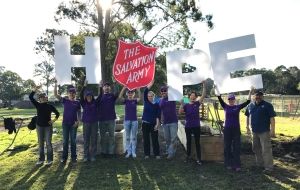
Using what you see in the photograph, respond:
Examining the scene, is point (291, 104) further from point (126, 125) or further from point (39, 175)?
point (39, 175)

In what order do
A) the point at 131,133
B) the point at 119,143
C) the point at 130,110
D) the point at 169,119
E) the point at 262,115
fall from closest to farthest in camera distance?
the point at 262,115 → the point at 169,119 → the point at 130,110 → the point at 131,133 → the point at 119,143

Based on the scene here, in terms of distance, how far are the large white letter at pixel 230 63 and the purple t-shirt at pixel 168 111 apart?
1.28 meters

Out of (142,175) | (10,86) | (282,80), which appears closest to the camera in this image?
(142,175)

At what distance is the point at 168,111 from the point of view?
1026 cm

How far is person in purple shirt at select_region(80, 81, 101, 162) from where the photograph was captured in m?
9.98

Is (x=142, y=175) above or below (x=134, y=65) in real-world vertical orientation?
below

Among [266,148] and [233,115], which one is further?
[233,115]

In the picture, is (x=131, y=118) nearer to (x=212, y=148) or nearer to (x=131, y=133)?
(x=131, y=133)

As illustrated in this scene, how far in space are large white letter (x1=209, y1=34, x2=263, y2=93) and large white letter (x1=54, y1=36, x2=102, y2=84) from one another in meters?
2.90

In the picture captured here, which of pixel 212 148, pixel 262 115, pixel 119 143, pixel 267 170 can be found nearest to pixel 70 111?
pixel 119 143

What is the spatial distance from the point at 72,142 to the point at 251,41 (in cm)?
484

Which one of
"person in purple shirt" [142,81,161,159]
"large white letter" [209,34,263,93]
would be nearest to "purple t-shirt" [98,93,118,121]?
"person in purple shirt" [142,81,161,159]

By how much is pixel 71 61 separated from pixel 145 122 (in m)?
2.40

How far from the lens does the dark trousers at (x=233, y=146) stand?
9180 mm
